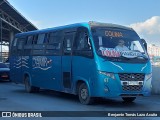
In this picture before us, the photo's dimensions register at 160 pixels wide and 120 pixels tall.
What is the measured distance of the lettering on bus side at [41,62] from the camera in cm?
1638

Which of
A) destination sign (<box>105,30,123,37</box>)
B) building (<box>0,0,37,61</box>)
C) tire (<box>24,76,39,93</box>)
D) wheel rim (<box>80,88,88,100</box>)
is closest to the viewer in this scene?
wheel rim (<box>80,88,88,100</box>)

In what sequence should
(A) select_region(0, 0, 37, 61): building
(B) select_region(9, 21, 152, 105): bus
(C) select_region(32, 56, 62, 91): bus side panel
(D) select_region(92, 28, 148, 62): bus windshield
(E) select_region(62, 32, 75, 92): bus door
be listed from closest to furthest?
(B) select_region(9, 21, 152, 105): bus < (D) select_region(92, 28, 148, 62): bus windshield < (E) select_region(62, 32, 75, 92): bus door < (C) select_region(32, 56, 62, 91): bus side panel < (A) select_region(0, 0, 37, 61): building

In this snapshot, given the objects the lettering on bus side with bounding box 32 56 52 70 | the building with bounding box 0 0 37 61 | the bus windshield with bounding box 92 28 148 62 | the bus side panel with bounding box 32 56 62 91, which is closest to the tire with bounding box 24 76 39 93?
the bus side panel with bounding box 32 56 62 91

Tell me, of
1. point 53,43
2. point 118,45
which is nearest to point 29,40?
point 53,43

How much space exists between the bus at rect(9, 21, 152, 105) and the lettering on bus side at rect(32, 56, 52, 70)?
1.6 inches

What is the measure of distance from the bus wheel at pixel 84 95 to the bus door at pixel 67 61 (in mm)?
805

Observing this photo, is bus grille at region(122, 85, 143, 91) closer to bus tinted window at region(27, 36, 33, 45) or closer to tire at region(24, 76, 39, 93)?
tire at region(24, 76, 39, 93)

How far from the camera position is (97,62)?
1277 centimetres

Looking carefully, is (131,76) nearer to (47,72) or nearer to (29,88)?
(47,72)

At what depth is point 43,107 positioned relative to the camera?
12.4 m

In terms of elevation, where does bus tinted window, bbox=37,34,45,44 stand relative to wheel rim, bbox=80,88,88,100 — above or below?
above

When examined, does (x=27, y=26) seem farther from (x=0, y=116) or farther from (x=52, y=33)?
(x=0, y=116)

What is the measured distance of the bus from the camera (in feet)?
41.8

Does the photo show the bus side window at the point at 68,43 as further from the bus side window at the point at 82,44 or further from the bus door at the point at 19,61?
the bus door at the point at 19,61
